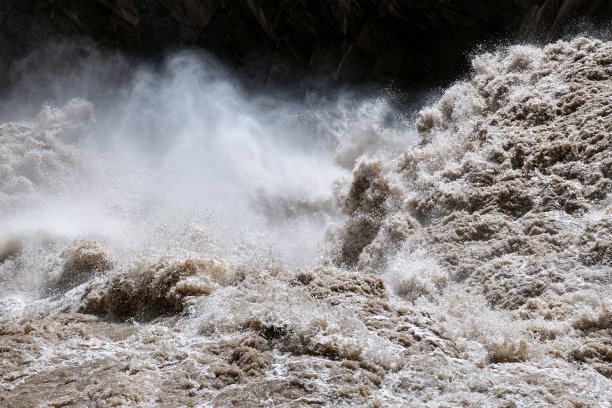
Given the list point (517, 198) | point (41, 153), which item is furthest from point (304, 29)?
point (517, 198)

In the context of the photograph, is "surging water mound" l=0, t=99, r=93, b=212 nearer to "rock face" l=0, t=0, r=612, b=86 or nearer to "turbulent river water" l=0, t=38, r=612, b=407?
"turbulent river water" l=0, t=38, r=612, b=407

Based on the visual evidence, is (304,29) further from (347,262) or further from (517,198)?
(517,198)

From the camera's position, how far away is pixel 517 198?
6145 mm

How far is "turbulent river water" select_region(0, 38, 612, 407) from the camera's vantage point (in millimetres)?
3924

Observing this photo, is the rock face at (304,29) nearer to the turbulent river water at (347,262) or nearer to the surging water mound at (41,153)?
the turbulent river water at (347,262)

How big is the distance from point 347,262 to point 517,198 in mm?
2275

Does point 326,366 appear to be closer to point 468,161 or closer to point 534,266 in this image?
point 534,266

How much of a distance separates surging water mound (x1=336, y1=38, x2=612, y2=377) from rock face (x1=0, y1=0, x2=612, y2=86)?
1.51 m

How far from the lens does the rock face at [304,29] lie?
32.7 feet

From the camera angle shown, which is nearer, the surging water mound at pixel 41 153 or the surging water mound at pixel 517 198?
the surging water mound at pixel 517 198

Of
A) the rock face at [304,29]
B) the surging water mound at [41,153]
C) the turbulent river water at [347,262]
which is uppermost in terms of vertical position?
the rock face at [304,29]

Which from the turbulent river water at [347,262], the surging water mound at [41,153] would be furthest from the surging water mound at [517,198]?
the surging water mound at [41,153]

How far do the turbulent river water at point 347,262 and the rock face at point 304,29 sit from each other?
88cm

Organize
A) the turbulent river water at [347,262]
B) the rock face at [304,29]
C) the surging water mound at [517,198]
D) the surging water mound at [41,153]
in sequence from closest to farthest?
the turbulent river water at [347,262] → the surging water mound at [517,198] → the rock face at [304,29] → the surging water mound at [41,153]
